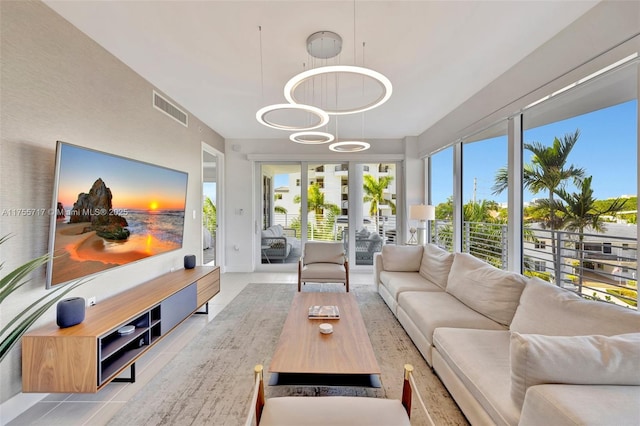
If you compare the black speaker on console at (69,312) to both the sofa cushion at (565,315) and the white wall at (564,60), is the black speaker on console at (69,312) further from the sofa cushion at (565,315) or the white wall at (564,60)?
the white wall at (564,60)

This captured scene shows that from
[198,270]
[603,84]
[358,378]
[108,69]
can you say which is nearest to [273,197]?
[198,270]

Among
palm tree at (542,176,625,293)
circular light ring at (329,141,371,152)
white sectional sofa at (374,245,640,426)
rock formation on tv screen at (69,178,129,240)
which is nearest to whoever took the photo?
white sectional sofa at (374,245,640,426)

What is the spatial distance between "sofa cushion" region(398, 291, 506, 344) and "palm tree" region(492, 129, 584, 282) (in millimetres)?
1181

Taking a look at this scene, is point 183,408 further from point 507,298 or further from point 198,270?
point 507,298

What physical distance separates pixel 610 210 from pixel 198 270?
4303 mm

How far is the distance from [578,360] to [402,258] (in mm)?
2867

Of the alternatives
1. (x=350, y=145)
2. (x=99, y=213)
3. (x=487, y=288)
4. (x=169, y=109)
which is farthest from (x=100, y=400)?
(x=350, y=145)

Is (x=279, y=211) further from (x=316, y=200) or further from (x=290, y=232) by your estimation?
(x=316, y=200)

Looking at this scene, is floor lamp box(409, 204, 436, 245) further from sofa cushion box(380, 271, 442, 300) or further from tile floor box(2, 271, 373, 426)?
tile floor box(2, 271, 373, 426)

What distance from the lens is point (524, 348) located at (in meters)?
1.22

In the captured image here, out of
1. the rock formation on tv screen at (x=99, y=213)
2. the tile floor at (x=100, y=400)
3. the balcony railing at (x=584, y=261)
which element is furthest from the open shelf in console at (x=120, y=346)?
the balcony railing at (x=584, y=261)

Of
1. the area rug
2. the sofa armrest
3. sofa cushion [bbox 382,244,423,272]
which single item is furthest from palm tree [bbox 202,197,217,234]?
sofa cushion [bbox 382,244,423,272]

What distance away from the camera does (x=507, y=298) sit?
86.4 inches

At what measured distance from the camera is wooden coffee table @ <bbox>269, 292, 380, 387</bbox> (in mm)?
1715
